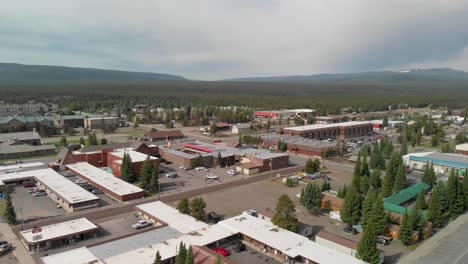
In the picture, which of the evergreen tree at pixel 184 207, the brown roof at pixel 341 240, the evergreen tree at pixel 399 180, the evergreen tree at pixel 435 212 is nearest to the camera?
the brown roof at pixel 341 240

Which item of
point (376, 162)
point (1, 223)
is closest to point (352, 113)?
point (376, 162)

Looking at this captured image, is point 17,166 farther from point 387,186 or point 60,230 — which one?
point 387,186

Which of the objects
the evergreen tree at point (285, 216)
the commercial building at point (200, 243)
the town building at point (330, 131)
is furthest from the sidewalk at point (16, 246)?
the town building at point (330, 131)

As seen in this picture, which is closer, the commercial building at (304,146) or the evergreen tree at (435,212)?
the evergreen tree at (435,212)

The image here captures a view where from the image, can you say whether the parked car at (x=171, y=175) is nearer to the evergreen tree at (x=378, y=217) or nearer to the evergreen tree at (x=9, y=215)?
the evergreen tree at (x=9, y=215)

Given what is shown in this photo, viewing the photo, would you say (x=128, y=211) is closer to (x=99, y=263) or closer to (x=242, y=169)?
(x=99, y=263)

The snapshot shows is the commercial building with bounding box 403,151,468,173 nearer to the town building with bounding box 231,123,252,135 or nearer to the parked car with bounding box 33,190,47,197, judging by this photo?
the town building with bounding box 231,123,252,135

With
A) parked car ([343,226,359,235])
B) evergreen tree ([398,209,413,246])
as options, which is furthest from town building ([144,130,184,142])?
evergreen tree ([398,209,413,246])
